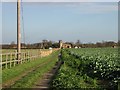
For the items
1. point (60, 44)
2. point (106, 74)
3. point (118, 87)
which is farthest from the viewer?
point (60, 44)

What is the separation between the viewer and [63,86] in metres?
12.7

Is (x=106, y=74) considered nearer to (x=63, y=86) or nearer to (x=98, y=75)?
(x=98, y=75)

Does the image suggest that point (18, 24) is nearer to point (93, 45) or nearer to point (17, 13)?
point (17, 13)

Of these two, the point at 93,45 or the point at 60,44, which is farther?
the point at 93,45

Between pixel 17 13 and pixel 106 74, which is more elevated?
pixel 17 13

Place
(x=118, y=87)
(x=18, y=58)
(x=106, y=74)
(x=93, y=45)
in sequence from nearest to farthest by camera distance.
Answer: (x=118, y=87) → (x=106, y=74) → (x=18, y=58) → (x=93, y=45)

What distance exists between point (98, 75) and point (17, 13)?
1370 centimetres

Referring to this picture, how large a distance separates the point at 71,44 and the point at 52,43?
14.5 metres

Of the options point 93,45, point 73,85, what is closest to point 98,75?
point 73,85

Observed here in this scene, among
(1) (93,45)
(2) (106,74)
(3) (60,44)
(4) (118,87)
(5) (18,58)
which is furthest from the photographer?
(1) (93,45)

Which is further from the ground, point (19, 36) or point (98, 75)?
point (19, 36)

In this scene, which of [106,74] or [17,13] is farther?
[17,13]

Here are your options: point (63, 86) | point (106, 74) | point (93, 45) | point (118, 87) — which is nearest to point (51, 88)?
point (63, 86)

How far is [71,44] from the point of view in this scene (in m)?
160
